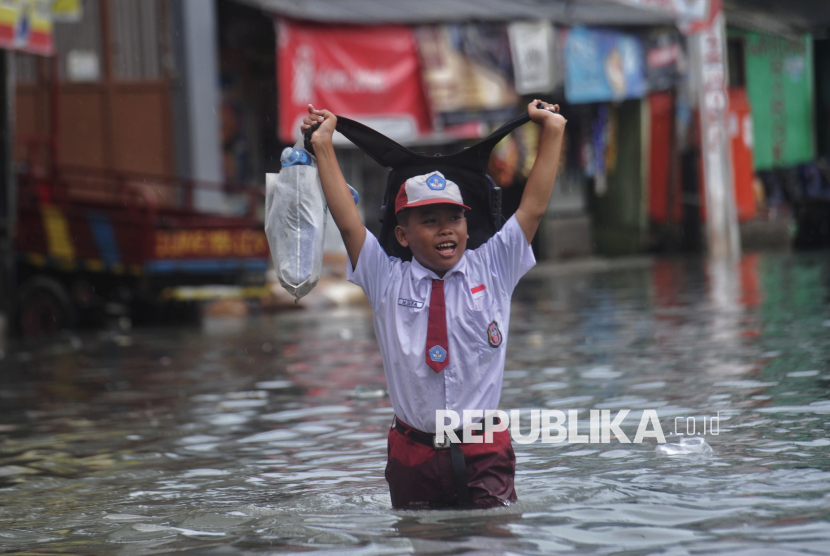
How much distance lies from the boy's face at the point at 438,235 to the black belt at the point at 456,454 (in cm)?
62

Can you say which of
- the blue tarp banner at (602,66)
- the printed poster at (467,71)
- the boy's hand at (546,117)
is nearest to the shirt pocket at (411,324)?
the boy's hand at (546,117)

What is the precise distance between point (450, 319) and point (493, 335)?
0.58 feet

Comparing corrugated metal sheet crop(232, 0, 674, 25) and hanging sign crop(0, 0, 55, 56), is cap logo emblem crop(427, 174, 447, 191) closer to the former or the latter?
hanging sign crop(0, 0, 55, 56)

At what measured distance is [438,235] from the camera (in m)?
4.65

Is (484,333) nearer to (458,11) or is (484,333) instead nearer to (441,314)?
(441,314)

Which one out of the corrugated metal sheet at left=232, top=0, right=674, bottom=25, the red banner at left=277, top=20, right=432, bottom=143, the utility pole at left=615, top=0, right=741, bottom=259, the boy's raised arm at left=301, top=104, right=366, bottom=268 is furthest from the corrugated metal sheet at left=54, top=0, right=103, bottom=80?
the boy's raised arm at left=301, top=104, right=366, bottom=268

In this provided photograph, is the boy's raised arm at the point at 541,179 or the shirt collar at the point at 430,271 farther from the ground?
the boy's raised arm at the point at 541,179

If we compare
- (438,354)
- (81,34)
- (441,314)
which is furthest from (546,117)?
(81,34)

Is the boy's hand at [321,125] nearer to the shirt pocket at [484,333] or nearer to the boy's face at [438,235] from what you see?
the boy's face at [438,235]

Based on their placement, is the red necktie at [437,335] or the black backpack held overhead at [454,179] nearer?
the red necktie at [437,335]

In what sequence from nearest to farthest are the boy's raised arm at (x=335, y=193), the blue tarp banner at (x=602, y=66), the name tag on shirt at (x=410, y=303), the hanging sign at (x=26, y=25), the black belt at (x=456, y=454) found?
the black belt at (x=456, y=454) < the name tag on shirt at (x=410, y=303) < the boy's raised arm at (x=335, y=193) < the hanging sign at (x=26, y=25) < the blue tarp banner at (x=602, y=66)

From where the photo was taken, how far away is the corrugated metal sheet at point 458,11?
1845 centimetres

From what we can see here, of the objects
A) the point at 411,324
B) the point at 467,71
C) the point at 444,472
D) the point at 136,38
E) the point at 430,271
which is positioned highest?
the point at 136,38

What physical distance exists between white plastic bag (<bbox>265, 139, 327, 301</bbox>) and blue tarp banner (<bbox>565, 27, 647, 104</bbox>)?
58.9 feet
